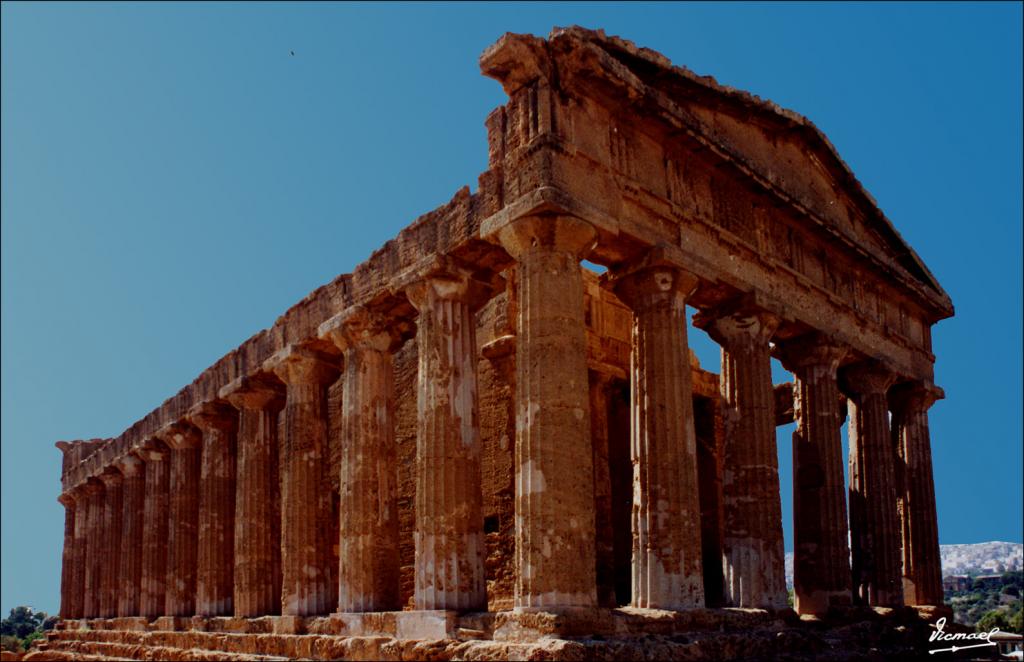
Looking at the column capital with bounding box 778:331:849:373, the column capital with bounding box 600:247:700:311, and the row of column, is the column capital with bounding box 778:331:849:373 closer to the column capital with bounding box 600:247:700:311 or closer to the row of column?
the row of column

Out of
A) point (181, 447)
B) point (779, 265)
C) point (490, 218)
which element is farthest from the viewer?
point (181, 447)

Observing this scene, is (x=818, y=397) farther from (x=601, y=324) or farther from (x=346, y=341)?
(x=346, y=341)

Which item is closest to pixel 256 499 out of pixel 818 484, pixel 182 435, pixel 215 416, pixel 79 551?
pixel 215 416

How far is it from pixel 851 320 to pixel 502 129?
786cm

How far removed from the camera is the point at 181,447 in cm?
2352

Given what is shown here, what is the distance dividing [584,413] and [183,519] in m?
13.1

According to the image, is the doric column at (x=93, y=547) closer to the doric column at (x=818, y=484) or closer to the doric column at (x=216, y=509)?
the doric column at (x=216, y=509)

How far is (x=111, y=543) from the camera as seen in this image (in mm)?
27938

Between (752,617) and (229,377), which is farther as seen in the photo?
(229,377)

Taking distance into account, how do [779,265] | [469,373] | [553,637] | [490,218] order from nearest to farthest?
[553,637]
[490,218]
[469,373]
[779,265]

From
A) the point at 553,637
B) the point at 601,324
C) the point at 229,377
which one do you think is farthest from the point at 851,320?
the point at 229,377

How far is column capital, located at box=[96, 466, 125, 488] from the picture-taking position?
92.0 ft

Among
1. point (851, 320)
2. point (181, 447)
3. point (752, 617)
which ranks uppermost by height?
point (851, 320)

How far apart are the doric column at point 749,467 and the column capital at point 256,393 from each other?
8.29 metres
